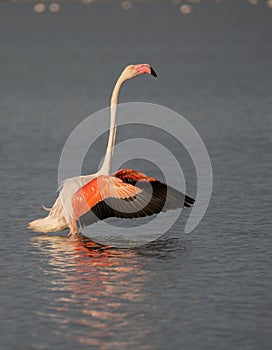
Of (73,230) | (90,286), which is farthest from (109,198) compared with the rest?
(90,286)

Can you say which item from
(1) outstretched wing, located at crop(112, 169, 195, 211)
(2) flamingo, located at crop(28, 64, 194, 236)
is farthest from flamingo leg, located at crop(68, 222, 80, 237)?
(1) outstretched wing, located at crop(112, 169, 195, 211)

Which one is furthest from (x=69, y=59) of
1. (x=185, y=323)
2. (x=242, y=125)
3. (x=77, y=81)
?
(x=185, y=323)

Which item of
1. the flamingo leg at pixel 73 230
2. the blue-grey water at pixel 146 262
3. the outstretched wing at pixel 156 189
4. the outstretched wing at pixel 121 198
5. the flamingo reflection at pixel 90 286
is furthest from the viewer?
the flamingo leg at pixel 73 230

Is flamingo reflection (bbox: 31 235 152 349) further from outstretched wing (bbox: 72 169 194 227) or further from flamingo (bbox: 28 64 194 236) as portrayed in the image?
outstretched wing (bbox: 72 169 194 227)

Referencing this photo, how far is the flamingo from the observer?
15.4 meters

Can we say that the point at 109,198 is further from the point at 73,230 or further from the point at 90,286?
the point at 90,286

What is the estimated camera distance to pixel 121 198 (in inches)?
607

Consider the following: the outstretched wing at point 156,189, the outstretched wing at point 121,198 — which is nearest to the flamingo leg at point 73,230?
the outstretched wing at point 121,198

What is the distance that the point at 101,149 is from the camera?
2712 cm

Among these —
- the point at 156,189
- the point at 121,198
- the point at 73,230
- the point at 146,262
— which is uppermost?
the point at 156,189

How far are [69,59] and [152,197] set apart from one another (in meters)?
57.3

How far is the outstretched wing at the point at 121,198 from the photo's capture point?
50.5 ft

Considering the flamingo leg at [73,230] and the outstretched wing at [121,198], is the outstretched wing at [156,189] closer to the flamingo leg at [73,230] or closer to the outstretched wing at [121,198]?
the outstretched wing at [121,198]

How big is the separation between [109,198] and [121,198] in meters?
0.19
